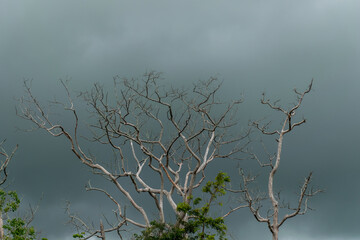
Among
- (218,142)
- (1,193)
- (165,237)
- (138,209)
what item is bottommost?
(165,237)

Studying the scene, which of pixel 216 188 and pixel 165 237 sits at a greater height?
pixel 216 188

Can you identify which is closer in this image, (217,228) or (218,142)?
(217,228)

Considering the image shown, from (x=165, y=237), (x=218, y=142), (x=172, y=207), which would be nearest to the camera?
(x=165, y=237)

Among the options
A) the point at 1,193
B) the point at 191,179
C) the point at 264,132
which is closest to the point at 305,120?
the point at 264,132

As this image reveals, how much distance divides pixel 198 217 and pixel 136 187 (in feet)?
10.9

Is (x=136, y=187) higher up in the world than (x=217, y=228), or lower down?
higher up

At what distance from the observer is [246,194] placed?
72.5 feet

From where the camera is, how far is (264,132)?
23.5 m

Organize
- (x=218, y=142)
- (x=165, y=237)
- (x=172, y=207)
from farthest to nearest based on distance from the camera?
(x=218, y=142), (x=172, y=207), (x=165, y=237)

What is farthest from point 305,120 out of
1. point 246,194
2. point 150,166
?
point 150,166

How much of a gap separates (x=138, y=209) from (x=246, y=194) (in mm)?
4725

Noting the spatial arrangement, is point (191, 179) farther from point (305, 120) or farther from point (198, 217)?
point (305, 120)

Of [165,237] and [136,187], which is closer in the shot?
[165,237]

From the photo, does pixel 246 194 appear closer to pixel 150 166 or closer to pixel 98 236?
pixel 150 166
